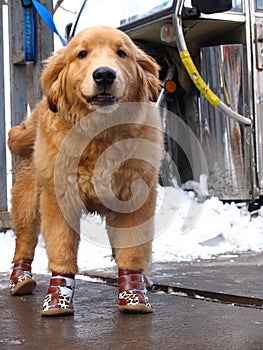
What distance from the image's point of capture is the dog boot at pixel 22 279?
10.8ft

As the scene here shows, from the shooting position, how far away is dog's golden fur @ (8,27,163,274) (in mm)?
2760

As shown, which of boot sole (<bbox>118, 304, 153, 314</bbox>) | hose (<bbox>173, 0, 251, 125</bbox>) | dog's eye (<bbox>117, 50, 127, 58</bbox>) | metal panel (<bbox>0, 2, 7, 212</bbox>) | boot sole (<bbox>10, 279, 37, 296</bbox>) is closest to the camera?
boot sole (<bbox>118, 304, 153, 314</bbox>)

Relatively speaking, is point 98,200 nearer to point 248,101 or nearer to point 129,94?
point 129,94

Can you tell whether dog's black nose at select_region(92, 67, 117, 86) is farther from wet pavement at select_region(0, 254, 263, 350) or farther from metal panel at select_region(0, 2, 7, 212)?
metal panel at select_region(0, 2, 7, 212)

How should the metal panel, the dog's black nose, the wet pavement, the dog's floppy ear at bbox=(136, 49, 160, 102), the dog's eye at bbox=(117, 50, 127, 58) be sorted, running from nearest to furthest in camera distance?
1. the wet pavement
2. the dog's black nose
3. the dog's eye at bbox=(117, 50, 127, 58)
4. the dog's floppy ear at bbox=(136, 49, 160, 102)
5. the metal panel

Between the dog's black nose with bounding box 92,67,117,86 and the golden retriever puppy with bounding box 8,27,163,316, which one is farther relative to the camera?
the golden retriever puppy with bounding box 8,27,163,316

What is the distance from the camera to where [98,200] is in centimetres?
281

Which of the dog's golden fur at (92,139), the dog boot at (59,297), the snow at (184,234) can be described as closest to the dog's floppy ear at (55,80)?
the dog's golden fur at (92,139)

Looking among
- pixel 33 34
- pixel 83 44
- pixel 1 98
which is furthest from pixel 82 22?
pixel 83 44

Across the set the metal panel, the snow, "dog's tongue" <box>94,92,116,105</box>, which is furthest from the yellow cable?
"dog's tongue" <box>94,92,116,105</box>

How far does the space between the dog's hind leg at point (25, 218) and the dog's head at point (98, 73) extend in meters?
0.68

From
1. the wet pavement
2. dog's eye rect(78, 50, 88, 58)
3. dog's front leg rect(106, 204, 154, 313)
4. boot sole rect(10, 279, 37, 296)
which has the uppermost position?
dog's eye rect(78, 50, 88, 58)

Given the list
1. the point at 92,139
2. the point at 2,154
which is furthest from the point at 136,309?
the point at 2,154

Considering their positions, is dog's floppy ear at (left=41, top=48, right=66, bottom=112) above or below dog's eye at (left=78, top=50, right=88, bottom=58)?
below
